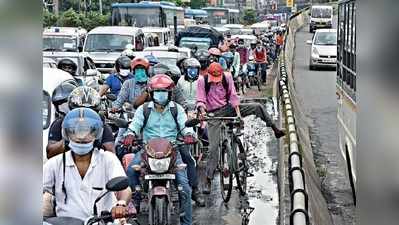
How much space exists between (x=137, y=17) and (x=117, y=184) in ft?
93.0

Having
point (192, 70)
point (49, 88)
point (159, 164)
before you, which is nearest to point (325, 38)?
point (192, 70)

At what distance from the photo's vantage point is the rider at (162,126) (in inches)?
281

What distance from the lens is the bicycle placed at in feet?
29.3

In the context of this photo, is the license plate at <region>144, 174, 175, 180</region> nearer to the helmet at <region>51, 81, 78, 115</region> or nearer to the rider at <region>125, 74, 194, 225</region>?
the rider at <region>125, 74, 194, 225</region>

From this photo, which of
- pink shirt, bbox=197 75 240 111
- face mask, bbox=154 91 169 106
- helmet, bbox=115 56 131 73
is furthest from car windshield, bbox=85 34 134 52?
face mask, bbox=154 91 169 106

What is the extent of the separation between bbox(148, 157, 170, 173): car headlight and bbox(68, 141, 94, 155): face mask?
5.97 ft

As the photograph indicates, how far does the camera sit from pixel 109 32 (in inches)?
862

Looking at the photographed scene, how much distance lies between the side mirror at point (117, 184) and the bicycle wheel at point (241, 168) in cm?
463

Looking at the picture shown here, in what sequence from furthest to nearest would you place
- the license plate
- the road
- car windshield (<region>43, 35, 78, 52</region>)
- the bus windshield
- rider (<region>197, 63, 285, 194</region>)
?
the bus windshield → car windshield (<region>43, 35, 78, 52</region>) → the road → rider (<region>197, 63, 285, 194</region>) → the license plate

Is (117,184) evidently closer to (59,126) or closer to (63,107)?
(59,126)
